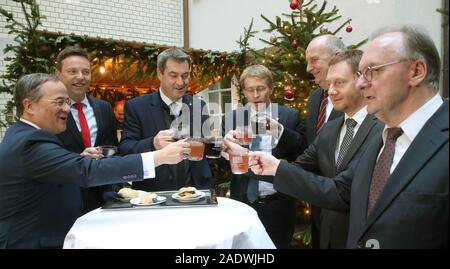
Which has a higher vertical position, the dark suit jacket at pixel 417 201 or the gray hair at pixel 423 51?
the gray hair at pixel 423 51

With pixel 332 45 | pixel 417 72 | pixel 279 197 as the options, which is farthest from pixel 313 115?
pixel 417 72

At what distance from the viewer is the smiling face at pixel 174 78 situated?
2863 millimetres

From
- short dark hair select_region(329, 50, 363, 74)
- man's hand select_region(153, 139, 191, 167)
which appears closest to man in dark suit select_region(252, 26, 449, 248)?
short dark hair select_region(329, 50, 363, 74)

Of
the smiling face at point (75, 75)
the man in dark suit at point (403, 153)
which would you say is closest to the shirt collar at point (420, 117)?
the man in dark suit at point (403, 153)

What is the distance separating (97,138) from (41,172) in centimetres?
93

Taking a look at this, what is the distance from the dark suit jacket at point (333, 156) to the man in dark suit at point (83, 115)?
1.71 metres

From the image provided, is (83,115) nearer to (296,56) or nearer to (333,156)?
(333,156)

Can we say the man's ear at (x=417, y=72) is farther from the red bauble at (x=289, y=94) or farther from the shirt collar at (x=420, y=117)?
the red bauble at (x=289, y=94)

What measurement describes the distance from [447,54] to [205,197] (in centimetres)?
165

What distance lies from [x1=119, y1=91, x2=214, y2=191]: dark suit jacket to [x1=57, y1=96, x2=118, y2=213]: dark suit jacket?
0.15 m

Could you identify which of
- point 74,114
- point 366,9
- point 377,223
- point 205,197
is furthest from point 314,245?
point 366,9

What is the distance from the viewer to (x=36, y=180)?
6.31ft
